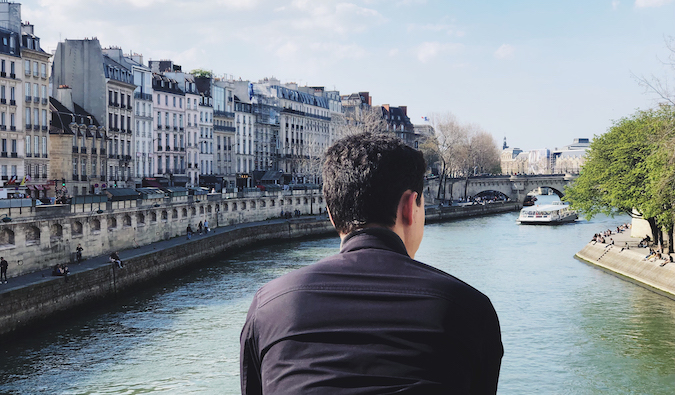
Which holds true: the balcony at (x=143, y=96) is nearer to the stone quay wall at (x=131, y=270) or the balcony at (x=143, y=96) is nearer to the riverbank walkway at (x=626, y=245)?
the stone quay wall at (x=131, y=270)

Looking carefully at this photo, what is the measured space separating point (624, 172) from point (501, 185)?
63804mm

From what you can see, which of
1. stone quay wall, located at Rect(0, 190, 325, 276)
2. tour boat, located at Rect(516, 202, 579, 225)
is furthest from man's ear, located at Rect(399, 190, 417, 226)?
tour boat, located at Rect(516, 202, 579, 225)

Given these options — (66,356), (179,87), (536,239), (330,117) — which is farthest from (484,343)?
(330,117)

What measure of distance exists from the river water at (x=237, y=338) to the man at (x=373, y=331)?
17.3 m

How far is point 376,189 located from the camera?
2547 mm

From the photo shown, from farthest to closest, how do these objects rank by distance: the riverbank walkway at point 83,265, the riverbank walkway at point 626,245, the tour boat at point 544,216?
the tour boat at point 544,216
the riverbank walkway at point 626,245
the riverbank walkway at point 83,265

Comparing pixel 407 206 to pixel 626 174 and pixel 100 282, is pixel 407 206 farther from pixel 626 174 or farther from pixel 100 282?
pixel 626 174

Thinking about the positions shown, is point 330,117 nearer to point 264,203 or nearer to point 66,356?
point 264,203

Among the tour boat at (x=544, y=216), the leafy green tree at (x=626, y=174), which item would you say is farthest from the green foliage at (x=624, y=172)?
the tour boat at (x=544, y=216)

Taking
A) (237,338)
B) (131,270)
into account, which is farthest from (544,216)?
(237,338)

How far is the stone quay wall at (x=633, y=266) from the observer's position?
3319 centimetres

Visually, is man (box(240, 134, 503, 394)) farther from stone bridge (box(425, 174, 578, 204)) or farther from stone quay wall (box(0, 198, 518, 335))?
stone bridge (box(425, 174, 578, 204))

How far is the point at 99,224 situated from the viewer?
3841cm

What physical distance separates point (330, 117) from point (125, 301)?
8147cm
